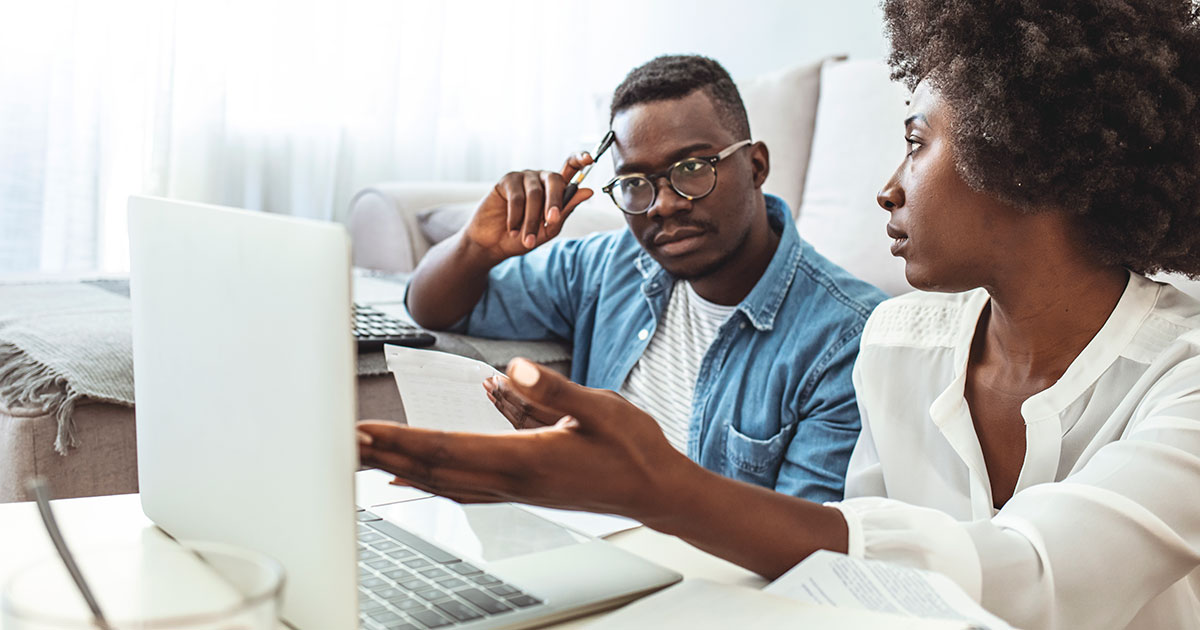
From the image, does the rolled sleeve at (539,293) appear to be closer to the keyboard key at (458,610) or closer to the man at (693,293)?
the man at (693,293)

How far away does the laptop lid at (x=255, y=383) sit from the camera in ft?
1.55

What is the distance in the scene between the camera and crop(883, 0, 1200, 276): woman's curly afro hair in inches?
34.3

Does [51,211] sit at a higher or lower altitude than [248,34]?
lower

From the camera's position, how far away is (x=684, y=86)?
1492 millimetres

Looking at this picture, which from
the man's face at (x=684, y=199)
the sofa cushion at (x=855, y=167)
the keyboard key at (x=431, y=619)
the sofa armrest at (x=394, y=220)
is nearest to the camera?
the keyboard key at (x=431, y=619)

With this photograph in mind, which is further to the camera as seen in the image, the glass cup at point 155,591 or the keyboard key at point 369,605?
the keyboard key at point 369,605

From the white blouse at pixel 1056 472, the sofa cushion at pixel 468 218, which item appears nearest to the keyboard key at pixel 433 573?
the white blouse at pixel 1056 472

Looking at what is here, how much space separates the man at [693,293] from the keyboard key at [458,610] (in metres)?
0.71

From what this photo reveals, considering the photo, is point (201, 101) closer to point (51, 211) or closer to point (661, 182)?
point (51, 211)

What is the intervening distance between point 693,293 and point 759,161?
0.21 metres

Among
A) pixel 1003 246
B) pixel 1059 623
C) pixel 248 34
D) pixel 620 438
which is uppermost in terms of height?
pixel 248 34

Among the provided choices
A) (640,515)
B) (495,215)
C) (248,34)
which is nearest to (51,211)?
A: (248,34)

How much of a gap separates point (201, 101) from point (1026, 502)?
2.43 metres

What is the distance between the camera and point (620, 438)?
0.59 meters
